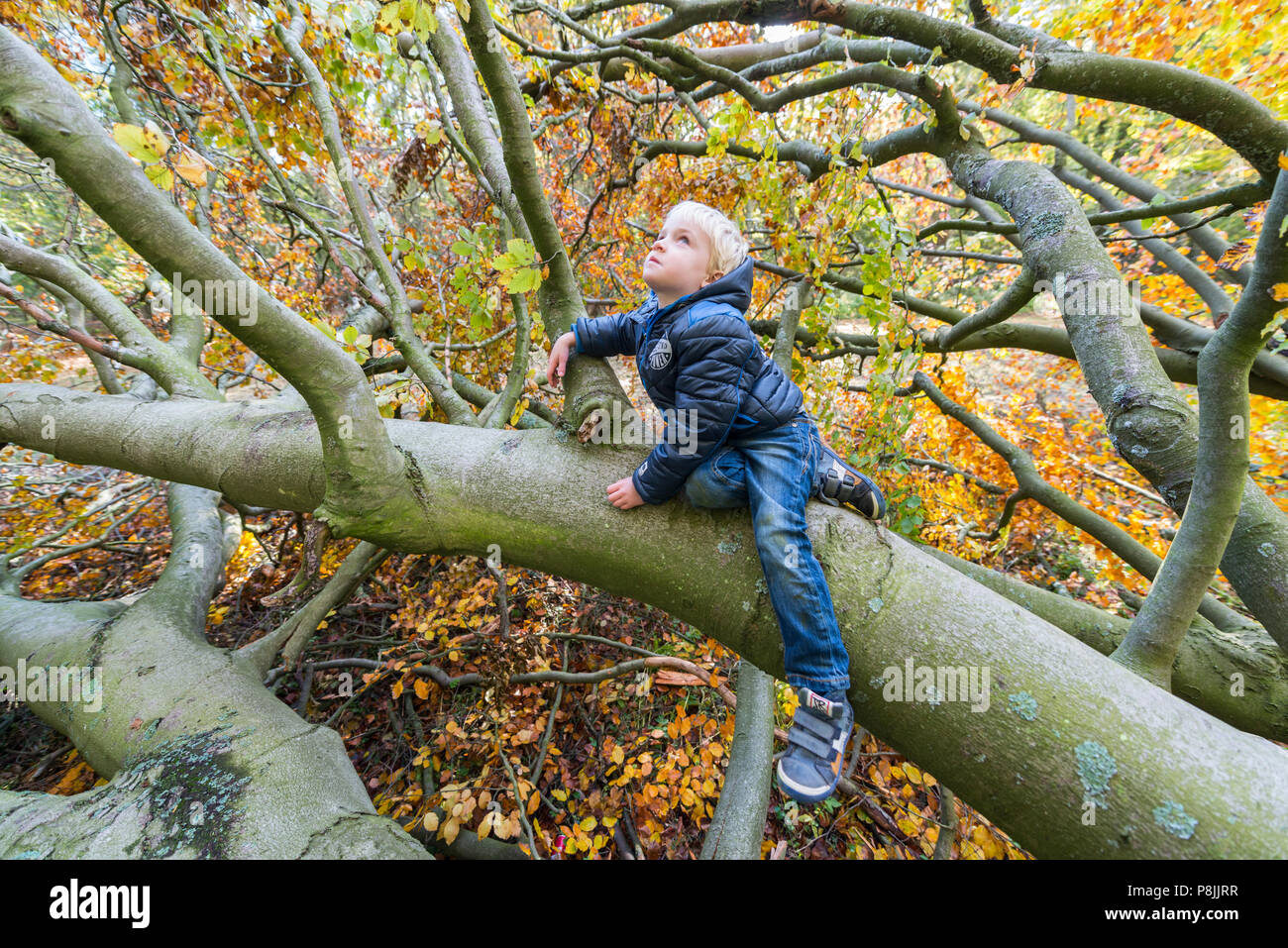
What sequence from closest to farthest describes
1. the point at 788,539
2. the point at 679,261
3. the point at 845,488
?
1. the point at 788,539
2. the point at 845,488
3. the point at 679,261

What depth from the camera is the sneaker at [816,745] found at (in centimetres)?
128

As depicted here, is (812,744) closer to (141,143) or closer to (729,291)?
(729,291)

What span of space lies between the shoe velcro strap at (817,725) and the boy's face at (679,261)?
1357 millimetres

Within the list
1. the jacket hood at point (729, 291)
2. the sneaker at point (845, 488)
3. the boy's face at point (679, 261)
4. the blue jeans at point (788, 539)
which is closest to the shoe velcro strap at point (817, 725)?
the blue jeans at point (788, 539)

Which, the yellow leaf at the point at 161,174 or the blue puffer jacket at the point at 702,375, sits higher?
the yellow leaf at the point at 161,174

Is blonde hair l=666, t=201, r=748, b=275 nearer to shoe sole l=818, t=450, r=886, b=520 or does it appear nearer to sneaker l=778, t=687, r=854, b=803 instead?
shoe sole l=818, t=450, r=886, b=520

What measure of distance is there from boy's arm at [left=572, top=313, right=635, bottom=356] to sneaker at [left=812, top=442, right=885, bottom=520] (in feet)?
2.60

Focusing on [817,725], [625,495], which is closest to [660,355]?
[625,495]

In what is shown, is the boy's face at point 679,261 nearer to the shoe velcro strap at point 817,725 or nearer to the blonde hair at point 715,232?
the blonde hair at point 715,232

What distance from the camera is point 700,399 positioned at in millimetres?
1413

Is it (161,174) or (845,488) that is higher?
(161,174)

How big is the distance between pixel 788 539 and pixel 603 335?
0.94 meters

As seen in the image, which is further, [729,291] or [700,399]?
[729,291]
